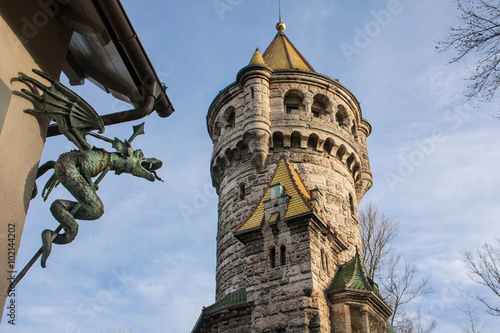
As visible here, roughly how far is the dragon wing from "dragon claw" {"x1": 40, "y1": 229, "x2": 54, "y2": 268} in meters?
0.68

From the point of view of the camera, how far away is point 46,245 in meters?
3.52

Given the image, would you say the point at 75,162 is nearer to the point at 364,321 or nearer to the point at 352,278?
the point at 364,321

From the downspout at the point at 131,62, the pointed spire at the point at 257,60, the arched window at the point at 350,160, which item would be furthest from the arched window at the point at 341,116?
the downspout at the point at 131,62

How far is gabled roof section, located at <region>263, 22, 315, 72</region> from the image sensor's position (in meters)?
19.4

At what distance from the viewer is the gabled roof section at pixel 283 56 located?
63.7 feet

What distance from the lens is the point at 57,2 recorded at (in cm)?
420

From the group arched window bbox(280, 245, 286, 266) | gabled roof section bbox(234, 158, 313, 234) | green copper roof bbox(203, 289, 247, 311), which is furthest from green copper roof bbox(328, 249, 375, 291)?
green copper roof bbox(203, 289, 247, 311)

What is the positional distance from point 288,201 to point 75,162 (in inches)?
380

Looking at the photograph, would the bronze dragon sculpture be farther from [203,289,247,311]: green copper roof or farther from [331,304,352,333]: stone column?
[203,289,247,311]: green copper roof

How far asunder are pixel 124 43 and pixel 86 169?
45.9 inches

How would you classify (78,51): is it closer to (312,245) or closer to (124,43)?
(124,43)

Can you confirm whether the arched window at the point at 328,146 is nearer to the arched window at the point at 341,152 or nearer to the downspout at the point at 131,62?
the arched window at the point at 341,152

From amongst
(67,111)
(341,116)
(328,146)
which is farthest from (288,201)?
(67,111)

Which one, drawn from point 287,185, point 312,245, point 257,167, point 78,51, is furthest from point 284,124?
point 78,51
